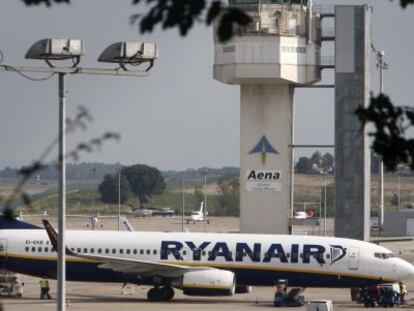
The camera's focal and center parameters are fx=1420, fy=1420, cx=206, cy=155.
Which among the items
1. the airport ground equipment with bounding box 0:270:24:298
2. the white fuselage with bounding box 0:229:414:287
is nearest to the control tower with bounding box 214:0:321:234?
the white fuselage with bounding box 0:229:414:287

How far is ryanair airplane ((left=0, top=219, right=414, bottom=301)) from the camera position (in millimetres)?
52125

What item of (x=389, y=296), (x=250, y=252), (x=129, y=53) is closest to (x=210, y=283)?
(x=250, y=252)

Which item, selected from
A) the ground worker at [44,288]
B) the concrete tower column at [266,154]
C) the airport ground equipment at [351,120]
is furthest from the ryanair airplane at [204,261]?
the concrete tower column at [266,154]

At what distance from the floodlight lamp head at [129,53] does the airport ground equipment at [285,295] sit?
67.7 feet

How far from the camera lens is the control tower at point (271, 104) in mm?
70287

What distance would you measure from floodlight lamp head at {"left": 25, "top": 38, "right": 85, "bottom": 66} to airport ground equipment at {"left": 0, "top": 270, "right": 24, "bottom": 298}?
2495 cm

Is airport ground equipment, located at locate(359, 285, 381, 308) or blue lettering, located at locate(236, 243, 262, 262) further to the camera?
blue lettering, located at locate(236, 243, 262, 262)

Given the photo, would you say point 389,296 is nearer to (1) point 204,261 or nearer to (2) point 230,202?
(1) point 204,261

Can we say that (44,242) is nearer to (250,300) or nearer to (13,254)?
(13,254)

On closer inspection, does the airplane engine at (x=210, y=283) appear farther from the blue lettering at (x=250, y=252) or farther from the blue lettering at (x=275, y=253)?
the blue lettering at (x=275, y=253)

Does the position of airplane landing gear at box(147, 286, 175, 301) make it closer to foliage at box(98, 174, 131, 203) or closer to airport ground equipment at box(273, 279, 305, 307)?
airport ground equipment at box(273, 279, 305, 307)

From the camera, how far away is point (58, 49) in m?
31.8

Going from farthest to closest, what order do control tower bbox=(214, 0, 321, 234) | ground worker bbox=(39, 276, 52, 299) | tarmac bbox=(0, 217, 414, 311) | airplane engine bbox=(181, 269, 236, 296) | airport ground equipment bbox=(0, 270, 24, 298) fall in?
1. control tower bbox=(214, 0, 321, 234)
2. airport ground equipment bbox=(0, 270, 24, 298)
3. ground worker bbox=(39, 276, 52, 299)
4. airplane engine bbox=(181, 269, 236, 296)
5. tarmac bbox=(0, 217, 414, 311)

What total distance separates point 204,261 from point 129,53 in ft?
69.5
